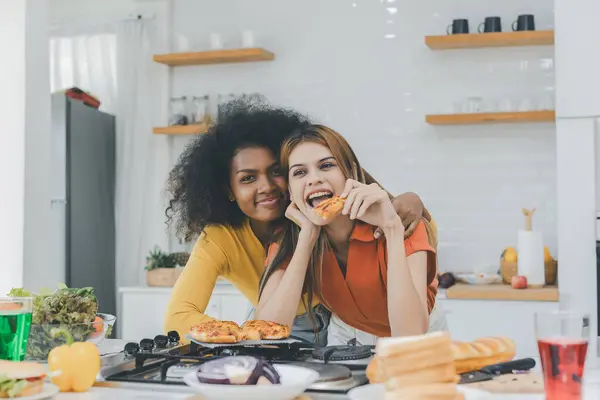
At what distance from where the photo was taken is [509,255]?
13.6 ft

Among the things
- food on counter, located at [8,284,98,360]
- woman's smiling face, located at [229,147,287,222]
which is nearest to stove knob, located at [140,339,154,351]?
food on counter, located at [8,284,98,360]

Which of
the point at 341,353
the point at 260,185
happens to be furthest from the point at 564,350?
the point at 260,185

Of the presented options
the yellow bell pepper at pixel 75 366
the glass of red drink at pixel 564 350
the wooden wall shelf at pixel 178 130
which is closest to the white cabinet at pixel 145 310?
the wooden wall shelf at pixel 178 130

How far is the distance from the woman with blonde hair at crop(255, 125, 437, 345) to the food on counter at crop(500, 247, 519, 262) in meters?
1.62

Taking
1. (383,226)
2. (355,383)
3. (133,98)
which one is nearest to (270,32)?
(133,98)

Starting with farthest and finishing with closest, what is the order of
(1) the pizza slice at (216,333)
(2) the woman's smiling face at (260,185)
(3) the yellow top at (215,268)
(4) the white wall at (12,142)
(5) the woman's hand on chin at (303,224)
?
(4) the white wall at (12,142), (2) the woman's smiling face at (260,185), (3) the yellow top at (215,268), (5) the woman's hand on chin at (303,224), (1) the pizza slice at (216,333)

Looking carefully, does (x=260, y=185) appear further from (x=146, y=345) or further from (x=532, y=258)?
(x=532, y=258)

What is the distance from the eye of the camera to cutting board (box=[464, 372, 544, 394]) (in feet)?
4.93

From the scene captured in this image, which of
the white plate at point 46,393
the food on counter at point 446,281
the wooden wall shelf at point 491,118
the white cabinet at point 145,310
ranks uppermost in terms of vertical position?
the wooden wall shelf at point 491,118

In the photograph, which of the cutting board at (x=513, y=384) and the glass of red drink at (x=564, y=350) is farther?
the cutting board at (x=513, y=384)

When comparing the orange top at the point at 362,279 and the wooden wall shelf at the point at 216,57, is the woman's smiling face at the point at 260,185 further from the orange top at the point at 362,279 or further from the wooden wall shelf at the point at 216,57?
the wooden wall shelf at the point at 216,57

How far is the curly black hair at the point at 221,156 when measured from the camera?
275 centimetres

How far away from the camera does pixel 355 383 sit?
1537 mm

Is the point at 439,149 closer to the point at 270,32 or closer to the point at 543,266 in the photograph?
the point at 543,266
